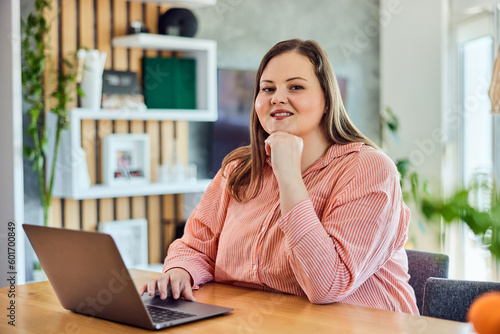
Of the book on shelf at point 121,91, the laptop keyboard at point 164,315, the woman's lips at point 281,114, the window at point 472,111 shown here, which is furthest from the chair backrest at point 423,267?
the book on shelf at point 121,91

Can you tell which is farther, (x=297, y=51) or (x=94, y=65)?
(x=94, y=65)

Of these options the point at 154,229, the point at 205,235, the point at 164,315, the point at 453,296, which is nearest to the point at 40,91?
the point at 154,229

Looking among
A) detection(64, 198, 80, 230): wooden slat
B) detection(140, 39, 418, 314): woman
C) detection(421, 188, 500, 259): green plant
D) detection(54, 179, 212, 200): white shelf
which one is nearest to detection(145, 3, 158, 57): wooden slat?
detection(54, 179, 212, 200): white shelf

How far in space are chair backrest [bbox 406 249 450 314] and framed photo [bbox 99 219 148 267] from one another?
239 cm

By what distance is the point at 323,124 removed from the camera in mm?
1783

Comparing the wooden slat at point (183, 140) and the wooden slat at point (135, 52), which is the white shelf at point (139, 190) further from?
the wooden slat at point (135, 52)

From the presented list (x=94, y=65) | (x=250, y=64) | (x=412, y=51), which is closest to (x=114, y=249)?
(x=94, y=65)

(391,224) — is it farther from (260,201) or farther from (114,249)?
(114,249)

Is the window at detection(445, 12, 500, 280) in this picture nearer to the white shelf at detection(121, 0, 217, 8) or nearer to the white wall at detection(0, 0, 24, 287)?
the white shelf at detection(121, 0, 217, 8)

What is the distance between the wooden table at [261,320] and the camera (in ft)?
3.83

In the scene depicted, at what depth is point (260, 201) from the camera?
176 cm

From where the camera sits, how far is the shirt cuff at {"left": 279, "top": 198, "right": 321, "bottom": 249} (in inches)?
57.2

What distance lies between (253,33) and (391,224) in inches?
134

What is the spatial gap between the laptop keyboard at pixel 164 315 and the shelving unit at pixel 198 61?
109 inches
